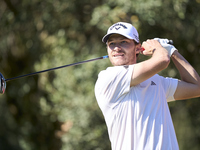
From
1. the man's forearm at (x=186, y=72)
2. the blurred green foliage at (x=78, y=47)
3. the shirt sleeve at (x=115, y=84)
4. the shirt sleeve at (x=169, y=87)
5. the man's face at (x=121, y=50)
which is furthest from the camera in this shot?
the blurred green foliage at (x=78, y=47)

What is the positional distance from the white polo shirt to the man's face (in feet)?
0.47

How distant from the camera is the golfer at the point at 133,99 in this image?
261 cm

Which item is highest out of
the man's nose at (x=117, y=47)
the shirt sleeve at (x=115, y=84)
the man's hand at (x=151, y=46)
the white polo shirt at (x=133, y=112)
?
the man's nose at (x=117, y=47)

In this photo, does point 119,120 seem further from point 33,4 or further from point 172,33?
point 33,4

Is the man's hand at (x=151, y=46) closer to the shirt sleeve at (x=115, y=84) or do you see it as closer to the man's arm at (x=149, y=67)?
the man's arm at (x=149, y=67)

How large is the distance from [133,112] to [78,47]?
4.46 metres

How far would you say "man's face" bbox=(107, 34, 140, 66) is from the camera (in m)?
2.90

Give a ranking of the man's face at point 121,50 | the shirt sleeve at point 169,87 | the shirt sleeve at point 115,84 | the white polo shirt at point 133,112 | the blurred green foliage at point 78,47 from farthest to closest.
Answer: the blurred green foliage at point 78,47, the shirt sleeve at point 169,87, the man's face at point 121,50, the shirt sleeve at point 115,84, the white polo shirt at point 133,112

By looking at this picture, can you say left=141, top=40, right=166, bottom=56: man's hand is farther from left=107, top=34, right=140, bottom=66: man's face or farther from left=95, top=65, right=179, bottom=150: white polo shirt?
left=95, top=65, right=179, bottom=150: white polo shirt

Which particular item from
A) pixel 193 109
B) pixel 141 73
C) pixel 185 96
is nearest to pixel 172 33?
pixel 193 109

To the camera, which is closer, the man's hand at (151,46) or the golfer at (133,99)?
the golfer at (133,99)

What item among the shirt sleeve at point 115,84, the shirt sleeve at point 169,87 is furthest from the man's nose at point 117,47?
the shirt sleeve at point 169,87

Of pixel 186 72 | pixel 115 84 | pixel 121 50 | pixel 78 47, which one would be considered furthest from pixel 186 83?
pixel 78 47

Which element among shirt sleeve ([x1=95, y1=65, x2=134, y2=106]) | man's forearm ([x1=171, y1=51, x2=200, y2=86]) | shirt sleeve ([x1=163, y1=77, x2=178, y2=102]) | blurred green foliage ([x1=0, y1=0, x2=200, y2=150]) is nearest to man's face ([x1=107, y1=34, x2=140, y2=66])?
shirt sleeve ([x1=95, y1=65, x2=134, y2=106])
